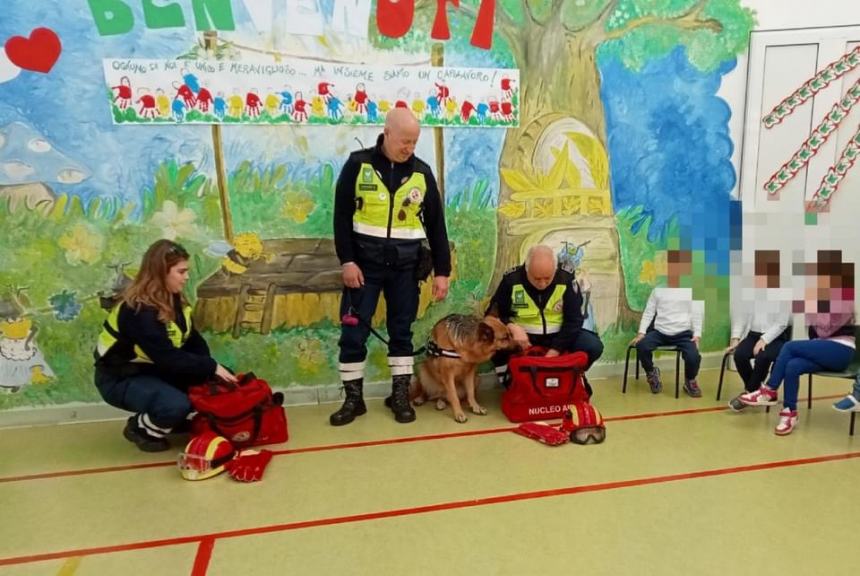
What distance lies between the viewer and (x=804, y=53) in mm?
4652

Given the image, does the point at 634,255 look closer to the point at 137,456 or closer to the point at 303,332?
the point at 303,332

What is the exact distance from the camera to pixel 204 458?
10.5 feet

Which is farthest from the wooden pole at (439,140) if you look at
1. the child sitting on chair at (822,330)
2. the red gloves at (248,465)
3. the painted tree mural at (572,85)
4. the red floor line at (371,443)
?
the child sitting on chair at (822,330)

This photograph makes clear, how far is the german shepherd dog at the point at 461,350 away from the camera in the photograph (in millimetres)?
3938

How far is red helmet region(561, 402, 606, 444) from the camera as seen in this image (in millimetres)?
3551

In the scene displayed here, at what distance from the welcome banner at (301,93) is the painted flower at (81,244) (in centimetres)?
69

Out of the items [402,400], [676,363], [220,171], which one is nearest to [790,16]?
[676,363]

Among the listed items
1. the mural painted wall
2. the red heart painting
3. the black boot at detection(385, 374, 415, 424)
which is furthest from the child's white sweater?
the red heart painting

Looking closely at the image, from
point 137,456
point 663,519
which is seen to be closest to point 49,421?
point 137,456

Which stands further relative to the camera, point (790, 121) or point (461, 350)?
point (790, 121)

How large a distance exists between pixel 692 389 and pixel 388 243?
2319 millimetres

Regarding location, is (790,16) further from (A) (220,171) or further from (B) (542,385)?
(A) (220,171)

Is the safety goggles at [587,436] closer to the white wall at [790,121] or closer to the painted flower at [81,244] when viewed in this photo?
the white wall at [790,121]

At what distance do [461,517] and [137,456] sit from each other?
1.88 metres
